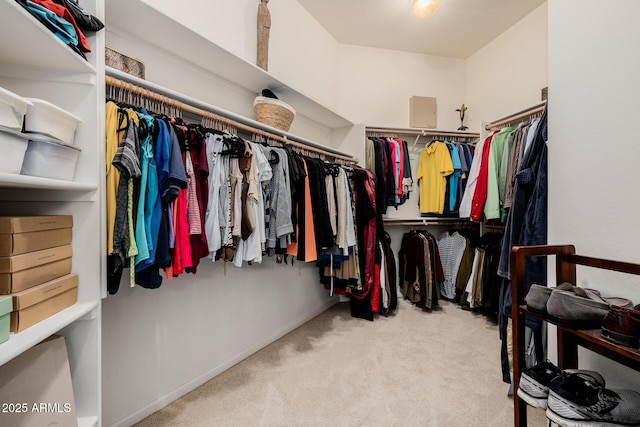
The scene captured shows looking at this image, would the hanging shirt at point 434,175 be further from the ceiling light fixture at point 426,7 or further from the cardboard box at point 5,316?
the cardboard box at point 5,316

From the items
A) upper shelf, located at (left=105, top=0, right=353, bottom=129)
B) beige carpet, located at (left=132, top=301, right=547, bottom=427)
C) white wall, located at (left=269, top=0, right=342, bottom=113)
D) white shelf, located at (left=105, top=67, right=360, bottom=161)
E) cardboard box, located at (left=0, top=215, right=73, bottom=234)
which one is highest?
white wall, located at (left=269, top=0, right=342, bottom=113)

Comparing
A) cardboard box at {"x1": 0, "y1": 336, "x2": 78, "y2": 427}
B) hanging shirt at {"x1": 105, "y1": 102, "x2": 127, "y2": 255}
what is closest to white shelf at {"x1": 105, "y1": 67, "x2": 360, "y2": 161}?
hanging shirt at {"x1": 105, "y1": 102, "x2": 127, "y2": 255}

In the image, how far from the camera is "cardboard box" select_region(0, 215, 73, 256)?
0.64 metres

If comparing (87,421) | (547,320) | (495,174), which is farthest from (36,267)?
(495,174)

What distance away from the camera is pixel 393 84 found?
10.9ft

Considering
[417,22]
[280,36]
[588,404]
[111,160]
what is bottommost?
[588,404]

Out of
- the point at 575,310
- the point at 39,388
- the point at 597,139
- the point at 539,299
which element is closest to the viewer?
the point at 39,388

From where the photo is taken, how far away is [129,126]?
3.25 ft

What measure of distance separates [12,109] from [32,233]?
0.31 meters

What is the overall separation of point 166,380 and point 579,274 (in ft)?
6.89

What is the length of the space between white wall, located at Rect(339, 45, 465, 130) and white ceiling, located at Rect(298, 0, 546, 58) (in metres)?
0.12

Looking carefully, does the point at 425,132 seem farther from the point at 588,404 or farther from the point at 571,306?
the point at 588,404

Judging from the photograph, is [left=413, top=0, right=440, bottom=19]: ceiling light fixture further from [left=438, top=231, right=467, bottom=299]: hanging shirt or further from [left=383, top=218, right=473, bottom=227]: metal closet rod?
[left=438, top=231, right=467, bottom=299]: hanging shirt

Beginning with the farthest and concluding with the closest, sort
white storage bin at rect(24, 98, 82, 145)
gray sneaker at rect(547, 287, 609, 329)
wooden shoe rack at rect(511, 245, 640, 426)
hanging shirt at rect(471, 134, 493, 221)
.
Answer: hanging shirt at rect(471, 134, 493, 221)
wooden shoe rack at rect(511, 245, 640, 426)
gray sneaker at rect(547, 287, 609, 329)
white storage bin at rect(24, 98, 82, 145)
